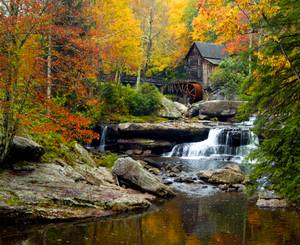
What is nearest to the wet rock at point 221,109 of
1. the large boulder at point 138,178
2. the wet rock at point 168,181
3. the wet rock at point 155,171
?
the wet rock at point 155,171

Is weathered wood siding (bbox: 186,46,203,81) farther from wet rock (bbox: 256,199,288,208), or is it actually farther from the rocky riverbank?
wet rock (bbox: 256,199,288,208)

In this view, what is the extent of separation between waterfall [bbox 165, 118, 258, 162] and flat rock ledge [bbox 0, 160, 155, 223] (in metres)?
11.7

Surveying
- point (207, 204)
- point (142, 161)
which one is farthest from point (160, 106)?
point (207, 204)

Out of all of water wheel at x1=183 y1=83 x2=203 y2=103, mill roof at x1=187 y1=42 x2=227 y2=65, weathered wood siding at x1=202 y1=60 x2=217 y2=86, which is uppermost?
mill roof at x1=187 y1=42 x2=227 y2=65

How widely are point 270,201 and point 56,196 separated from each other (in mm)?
6579

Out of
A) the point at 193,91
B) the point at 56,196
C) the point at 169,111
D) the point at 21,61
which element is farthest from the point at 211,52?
the point at 56,196

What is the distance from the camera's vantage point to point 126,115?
27.4 meters

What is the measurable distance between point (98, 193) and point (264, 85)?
18.1 feet

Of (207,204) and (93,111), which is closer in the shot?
(207,204)

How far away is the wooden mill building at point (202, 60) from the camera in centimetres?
4206

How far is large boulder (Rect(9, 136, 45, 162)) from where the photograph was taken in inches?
427

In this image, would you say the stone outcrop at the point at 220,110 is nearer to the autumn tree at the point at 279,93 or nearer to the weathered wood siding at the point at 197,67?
the weathered wood siding at the point at 197,67

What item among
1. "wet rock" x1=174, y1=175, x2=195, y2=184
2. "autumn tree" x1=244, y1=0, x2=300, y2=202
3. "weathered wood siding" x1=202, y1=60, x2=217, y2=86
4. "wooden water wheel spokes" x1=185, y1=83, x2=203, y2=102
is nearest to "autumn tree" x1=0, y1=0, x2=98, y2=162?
"autumn tree" x1=244, y1=0, x2=300, y2=202

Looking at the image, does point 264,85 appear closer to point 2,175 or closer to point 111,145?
point 2,175
